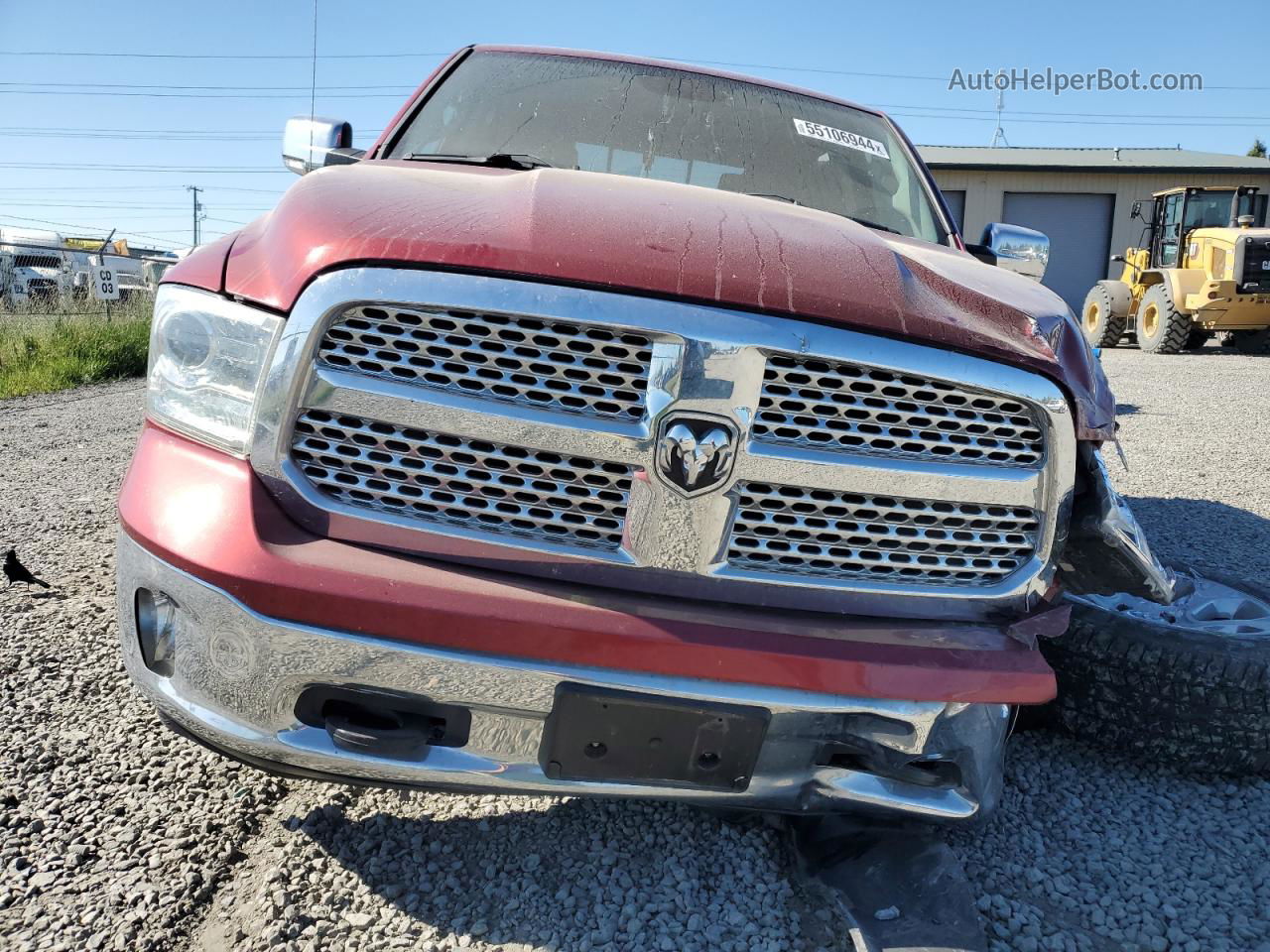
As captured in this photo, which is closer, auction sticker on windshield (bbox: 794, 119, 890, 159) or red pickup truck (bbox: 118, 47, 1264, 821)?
red pickup truck (bbox: 118, 47, 1264, 821)

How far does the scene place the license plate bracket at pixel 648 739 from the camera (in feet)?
4.58

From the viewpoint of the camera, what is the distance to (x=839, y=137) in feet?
9.86

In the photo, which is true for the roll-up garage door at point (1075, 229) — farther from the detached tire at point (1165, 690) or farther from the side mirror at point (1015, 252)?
the detached tire at point (1165, 690)

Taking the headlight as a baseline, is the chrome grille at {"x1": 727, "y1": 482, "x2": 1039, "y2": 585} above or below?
below

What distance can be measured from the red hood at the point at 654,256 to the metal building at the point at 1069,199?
25711mm

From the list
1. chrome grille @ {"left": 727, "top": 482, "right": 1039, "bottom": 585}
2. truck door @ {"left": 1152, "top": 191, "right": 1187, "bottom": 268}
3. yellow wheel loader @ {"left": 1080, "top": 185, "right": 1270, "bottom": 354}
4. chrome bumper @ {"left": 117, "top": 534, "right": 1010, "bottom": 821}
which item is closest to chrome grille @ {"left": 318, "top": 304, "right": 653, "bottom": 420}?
chrome grille @ {"left": 727, "top": 482, "right": 1039, "bottom": 585}

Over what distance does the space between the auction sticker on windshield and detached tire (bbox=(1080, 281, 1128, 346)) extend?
15065mm

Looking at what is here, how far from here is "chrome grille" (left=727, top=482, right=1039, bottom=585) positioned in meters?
1.50

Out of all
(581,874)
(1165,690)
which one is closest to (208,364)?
(581,874)

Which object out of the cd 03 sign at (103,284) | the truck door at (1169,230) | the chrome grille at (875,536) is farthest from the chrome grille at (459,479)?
the truck door at (1169,230)

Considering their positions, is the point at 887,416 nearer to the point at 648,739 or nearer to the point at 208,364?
the point at 648,739

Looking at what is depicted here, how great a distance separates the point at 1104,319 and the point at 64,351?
16253mm

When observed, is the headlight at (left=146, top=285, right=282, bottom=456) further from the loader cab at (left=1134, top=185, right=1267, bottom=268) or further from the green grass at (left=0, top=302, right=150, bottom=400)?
the loader cab at (left=1134, top=185, right=1267, bottom=268)

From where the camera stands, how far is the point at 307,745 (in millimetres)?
1437
